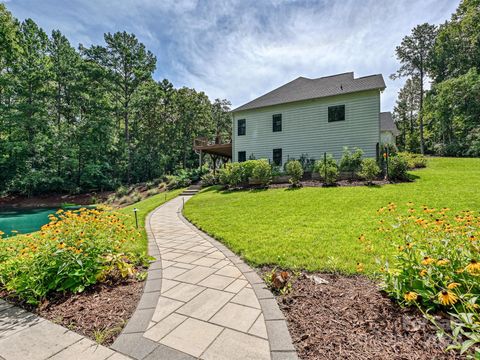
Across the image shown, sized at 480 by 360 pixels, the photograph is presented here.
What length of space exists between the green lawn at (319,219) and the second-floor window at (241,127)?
8.04m

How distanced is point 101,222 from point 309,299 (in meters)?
2.98

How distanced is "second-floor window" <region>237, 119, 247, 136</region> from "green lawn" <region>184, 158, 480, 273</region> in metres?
8.04

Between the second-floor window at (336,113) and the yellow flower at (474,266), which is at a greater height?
the second-floor window at (336,113)

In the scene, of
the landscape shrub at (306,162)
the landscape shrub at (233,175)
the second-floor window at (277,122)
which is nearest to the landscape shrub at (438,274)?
the landscape shrub at (233,175)

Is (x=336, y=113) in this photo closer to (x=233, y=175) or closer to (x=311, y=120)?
(x=311, y=120)

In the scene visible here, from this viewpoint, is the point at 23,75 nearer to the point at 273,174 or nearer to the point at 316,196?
the point at 273,174

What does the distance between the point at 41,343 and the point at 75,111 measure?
25.7 meters

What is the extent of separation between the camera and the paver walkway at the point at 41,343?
1.79 meters

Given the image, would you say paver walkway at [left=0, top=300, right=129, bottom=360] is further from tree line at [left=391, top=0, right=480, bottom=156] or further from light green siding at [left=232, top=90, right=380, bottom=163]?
tree line at [left=391, top=0, right=480, bottom=156]

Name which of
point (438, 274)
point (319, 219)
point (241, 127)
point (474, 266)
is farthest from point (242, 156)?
point (474, 266)

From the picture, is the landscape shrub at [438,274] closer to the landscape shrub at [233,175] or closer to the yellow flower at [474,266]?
the yellow flower at [474,266]

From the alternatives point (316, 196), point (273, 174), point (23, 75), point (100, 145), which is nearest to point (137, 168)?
point (100, 145)

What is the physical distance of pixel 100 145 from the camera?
20750 millimetres

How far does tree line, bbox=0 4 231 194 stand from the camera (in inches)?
708
